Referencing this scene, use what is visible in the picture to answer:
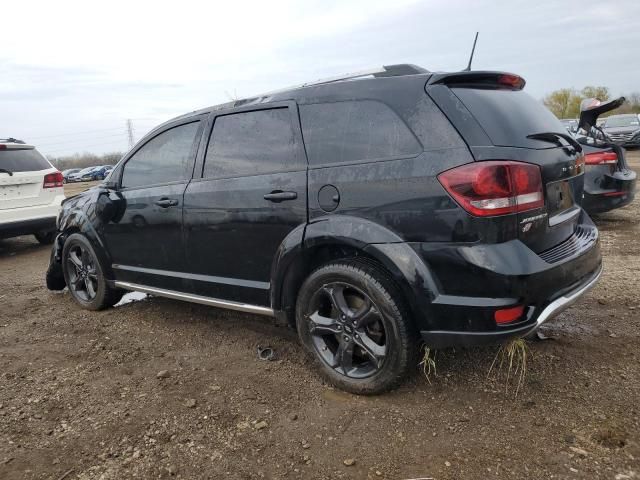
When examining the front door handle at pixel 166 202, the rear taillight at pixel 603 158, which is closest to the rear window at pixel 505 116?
the front door handle at pixel 166 202

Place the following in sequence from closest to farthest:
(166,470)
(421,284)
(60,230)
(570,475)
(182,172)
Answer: (570,475) < (166,470) < (421,284) < (182,172) < (60,230)

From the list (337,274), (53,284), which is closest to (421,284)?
(337,274)

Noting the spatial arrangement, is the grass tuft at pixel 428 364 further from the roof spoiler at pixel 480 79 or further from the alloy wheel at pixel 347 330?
the roof spoiler at pixel 480 79

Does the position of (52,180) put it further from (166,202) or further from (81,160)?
(81,160)

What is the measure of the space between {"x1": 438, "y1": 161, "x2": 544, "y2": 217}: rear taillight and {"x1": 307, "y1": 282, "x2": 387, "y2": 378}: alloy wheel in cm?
75

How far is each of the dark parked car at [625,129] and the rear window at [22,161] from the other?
21.6 m

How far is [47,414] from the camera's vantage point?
113 inches

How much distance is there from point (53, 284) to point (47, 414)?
9.08 ft

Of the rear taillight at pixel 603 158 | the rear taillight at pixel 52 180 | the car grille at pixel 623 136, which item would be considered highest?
the rear taillight at pixel 52 180

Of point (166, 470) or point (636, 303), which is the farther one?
point (636, 303)

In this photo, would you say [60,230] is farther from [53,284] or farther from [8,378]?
[8,378]

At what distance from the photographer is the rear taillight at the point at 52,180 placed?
25.0 feet

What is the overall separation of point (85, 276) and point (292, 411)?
297cm

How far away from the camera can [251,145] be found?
131 inches
